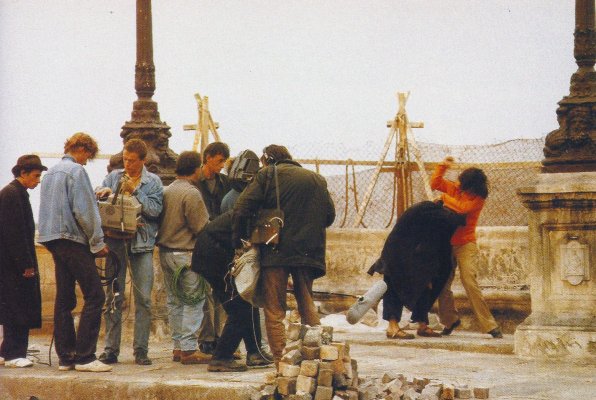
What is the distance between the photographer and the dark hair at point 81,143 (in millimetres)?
9664

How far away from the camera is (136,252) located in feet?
33.4

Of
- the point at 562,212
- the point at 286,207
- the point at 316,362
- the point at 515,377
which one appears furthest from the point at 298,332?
the point at 562,212

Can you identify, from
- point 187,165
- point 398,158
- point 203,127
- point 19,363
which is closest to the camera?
point 19,363

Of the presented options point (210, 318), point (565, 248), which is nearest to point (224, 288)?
point (210, 318)

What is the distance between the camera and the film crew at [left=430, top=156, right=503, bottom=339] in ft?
39.0

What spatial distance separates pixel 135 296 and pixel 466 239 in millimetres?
3532

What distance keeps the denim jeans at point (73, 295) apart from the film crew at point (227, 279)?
2.60ft

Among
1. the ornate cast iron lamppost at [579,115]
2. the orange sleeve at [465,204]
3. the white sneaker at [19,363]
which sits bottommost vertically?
the white sneaker at [19,363]

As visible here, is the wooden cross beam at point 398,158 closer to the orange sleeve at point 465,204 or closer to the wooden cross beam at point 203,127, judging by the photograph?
the wooden cross beam at point 203,127

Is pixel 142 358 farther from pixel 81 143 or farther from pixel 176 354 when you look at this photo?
pixel 81 143

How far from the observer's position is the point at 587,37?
11.2 meters

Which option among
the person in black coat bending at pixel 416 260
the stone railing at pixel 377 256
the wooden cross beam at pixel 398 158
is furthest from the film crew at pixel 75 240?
the wooden cross beam at pixel 398 158

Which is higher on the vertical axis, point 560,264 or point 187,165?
point 187,165

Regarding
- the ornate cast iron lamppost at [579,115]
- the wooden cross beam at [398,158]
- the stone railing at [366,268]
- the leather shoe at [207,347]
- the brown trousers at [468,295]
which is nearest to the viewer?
the leather shoe at [207,347]
